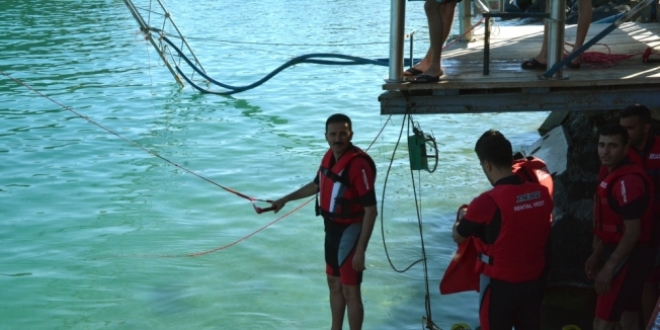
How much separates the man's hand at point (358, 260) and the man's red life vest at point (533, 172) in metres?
1.26

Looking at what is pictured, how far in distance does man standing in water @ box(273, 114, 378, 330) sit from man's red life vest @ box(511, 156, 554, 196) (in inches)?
42.6

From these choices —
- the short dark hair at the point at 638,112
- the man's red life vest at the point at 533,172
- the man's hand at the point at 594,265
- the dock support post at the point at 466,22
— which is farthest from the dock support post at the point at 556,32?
the dock support post at the point at 466,22

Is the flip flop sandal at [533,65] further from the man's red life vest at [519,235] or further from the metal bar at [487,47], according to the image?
the man's red life vest at [519,235]

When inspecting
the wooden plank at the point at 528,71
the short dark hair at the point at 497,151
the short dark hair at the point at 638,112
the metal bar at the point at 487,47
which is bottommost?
the short dark hair at the point at 497,151

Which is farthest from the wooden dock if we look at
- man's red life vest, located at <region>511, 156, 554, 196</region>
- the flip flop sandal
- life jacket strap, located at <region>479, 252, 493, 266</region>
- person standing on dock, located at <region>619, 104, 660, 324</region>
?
life jacket strap, located at <region>479, 252, 493, 266</region>

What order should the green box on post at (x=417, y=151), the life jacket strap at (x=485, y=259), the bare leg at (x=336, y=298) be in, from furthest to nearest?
the bare leg at (x=336, y=298) → the green box on post at (x=417, y=151) → the life jacket strap at (x=485, y=259)

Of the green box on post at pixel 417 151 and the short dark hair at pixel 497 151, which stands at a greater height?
the short dark hair at pixel 497 151

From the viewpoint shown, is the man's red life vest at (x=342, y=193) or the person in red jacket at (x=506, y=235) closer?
the person in red jacket at (x=506, y=235)

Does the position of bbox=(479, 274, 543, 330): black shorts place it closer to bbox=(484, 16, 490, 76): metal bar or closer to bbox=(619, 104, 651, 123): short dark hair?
bbox=(619, 104, 651, 123): short dark hair

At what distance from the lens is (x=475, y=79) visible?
5.89m

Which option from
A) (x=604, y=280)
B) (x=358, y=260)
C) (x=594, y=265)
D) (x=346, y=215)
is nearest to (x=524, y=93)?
(x=594, y=265)

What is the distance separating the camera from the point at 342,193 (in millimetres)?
5785

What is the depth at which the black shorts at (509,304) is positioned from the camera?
493 centimetres

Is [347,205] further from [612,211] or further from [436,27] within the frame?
[612,211]
